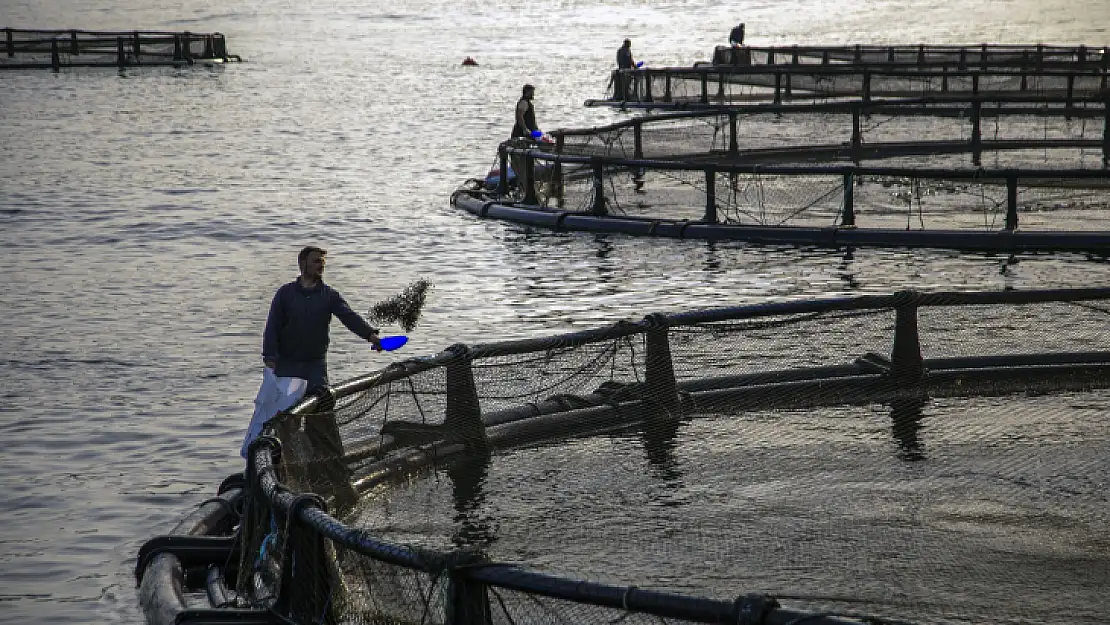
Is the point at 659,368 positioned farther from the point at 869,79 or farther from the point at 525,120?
the point at 869,79

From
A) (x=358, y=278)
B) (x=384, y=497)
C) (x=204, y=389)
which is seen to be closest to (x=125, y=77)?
(x=358, y=278)

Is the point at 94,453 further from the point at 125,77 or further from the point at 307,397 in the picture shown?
the point at 125,77

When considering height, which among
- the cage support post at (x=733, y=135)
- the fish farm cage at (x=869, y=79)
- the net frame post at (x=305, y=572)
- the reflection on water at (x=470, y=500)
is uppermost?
the fish farm cage at (x=869, y=79)

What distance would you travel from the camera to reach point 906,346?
14008 millimetres

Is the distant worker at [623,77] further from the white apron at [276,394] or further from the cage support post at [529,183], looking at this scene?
the white apron at [276,394]

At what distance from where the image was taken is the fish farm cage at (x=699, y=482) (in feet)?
27.3

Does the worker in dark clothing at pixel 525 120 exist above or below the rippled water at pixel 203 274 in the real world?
above

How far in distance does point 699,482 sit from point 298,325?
3.19m

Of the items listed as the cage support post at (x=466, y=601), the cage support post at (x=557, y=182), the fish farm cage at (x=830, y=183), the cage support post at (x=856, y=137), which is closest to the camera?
the cage support post at (x=466, y=601)

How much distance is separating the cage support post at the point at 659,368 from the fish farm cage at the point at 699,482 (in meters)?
0.03

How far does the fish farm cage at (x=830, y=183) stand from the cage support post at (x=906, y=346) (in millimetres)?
9454

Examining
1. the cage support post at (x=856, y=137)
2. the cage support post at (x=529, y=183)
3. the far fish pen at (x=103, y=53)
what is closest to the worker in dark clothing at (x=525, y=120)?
the cage support post at (x=529, y=183)

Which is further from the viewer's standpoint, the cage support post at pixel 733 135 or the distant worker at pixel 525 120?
the cage support post at pixel 733 135

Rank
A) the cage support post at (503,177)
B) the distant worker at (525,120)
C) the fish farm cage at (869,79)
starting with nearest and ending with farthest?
1. the cage support post at (503,177)
2. the distant worker at (525,120)
3. the fish farm cage at (869,79)
